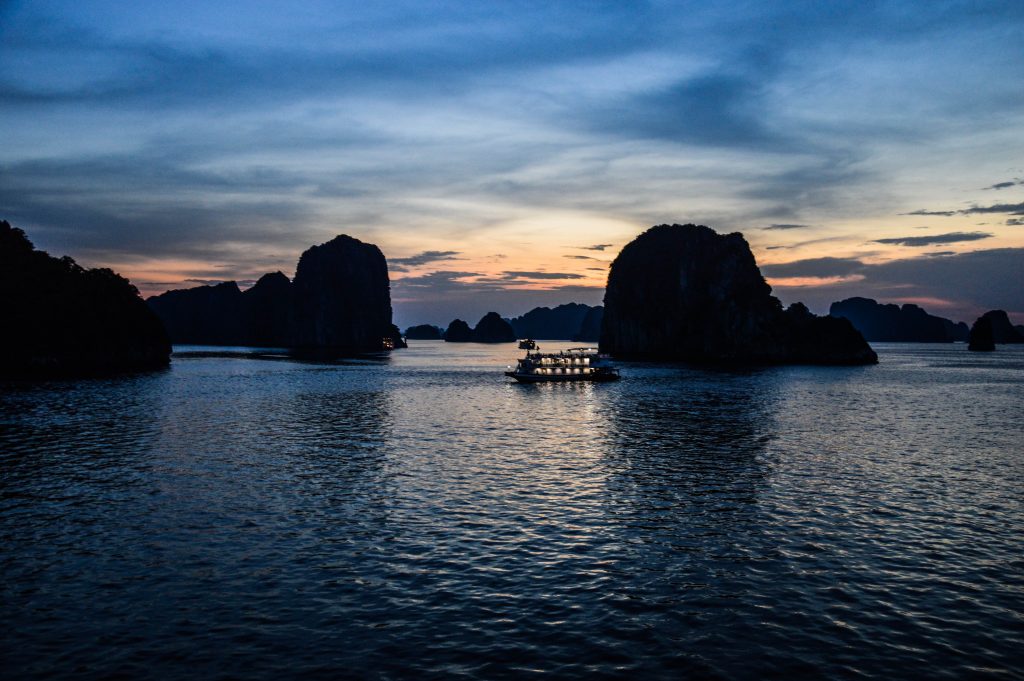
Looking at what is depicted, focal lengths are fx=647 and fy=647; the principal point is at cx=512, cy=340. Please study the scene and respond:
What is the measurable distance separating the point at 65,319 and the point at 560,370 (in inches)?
4363

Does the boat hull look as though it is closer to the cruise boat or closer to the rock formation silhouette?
the cruise boat

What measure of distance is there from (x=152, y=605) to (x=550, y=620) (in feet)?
41.4

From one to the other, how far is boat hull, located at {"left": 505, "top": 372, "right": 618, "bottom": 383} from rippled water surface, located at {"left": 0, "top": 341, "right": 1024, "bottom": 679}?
6656 cm

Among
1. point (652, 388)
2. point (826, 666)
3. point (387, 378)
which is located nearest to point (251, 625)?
point (826, 666)

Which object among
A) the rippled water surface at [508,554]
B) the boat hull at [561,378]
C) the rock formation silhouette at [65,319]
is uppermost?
the rock formation silhouette at [65,319]

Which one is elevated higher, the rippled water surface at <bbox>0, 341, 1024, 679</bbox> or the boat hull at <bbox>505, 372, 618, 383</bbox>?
the boat hull at <bbox>505, 372, 618, 383</bbox>

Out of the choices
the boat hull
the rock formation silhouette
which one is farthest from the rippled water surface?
the rock formation silhouette

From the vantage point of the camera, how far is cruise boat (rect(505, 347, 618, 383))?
128 metres

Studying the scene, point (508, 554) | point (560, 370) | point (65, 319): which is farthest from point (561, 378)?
point (65, 319)

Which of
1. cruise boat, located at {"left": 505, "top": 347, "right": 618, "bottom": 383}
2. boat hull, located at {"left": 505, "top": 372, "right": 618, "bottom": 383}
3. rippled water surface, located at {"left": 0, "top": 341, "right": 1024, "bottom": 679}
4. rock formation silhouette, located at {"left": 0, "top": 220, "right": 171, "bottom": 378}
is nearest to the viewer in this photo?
rippled water surface, located at {"left": 0, "top": 341, "right": 1024, "bottom": 679}

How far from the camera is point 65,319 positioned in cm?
14450

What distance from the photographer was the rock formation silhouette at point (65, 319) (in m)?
133

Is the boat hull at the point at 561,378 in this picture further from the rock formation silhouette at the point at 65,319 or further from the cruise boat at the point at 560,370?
the rock formation silhouette at the point at 65,319

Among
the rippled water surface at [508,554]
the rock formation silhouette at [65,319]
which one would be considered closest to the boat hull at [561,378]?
the rippled water surface at [508,554]
